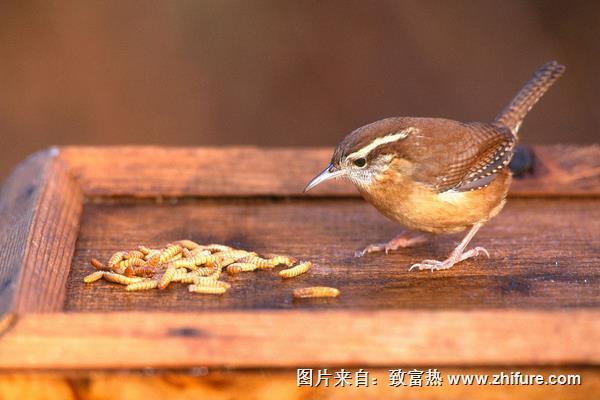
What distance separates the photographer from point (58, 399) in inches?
129

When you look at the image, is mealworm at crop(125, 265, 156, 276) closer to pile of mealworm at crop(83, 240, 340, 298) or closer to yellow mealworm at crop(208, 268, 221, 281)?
pile of mealworm at crop(83, 240, 340, 298)

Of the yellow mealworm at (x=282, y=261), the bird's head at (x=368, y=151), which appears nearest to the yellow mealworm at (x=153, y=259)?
the yellow mealworm at (x=282, y=261)

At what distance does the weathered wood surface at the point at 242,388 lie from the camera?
10.7ft

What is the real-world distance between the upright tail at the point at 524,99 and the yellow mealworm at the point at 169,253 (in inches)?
75.8

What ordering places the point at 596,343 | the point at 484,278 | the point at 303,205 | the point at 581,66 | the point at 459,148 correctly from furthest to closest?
the point at 581,66, the point at 303,205, the point at 459,148, the point at 484,278, the point at 596,343

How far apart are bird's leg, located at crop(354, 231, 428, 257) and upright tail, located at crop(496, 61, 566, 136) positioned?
33.4 inches

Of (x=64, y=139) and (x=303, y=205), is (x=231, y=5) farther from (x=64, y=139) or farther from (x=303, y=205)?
(x=303, y=205)

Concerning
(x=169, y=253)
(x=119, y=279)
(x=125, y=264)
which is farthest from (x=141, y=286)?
(x=169, y=253)

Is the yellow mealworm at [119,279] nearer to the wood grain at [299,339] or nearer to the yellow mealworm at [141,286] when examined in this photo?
the yellow mealworm at [141,286]

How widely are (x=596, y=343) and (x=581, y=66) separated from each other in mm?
5373

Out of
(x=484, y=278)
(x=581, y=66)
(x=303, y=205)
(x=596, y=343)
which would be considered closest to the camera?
(x=596, y=343)

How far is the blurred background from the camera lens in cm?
820

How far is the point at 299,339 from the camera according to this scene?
3.24 m

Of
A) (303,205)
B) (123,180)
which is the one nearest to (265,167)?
(303,205)
